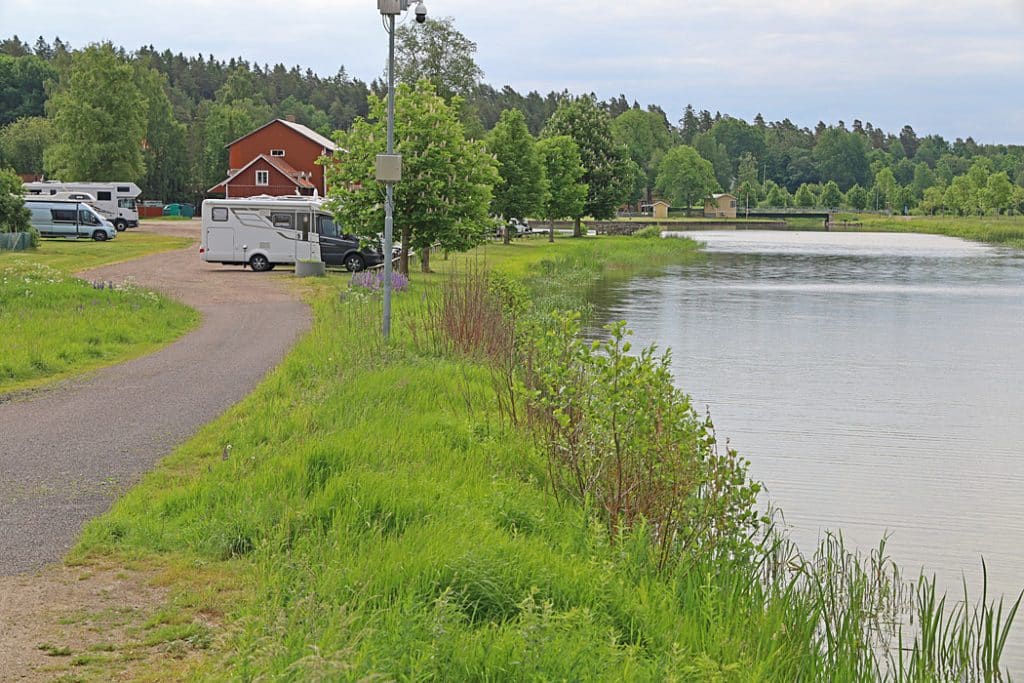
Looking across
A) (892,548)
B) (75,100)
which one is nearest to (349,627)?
(892,548)

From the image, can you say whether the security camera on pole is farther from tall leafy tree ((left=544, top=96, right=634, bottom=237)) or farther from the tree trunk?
tall leafy tree ((left=544, top=96, right=634, bottom=237))

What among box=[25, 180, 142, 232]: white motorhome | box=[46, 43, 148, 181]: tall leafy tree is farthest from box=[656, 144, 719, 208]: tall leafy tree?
box=[25, 180, 142, 232]: white motorhome

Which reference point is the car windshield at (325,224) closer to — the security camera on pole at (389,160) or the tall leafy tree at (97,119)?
the security camera on pole at (389,160)

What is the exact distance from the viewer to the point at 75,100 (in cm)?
7362

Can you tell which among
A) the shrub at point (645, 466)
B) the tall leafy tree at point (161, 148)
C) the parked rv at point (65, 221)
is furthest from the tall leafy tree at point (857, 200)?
the shrub at point (645, 466)

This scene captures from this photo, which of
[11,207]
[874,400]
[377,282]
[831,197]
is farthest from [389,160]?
[831,197]

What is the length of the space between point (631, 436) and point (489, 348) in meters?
8.40

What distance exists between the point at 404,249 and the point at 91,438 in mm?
21679

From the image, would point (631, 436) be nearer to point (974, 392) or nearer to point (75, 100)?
point (974, 392)

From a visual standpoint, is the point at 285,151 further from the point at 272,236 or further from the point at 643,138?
the point at 643,138

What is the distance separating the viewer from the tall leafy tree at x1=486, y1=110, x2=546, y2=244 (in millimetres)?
59781

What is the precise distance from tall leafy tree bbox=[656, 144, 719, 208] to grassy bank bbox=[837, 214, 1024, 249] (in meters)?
18.6

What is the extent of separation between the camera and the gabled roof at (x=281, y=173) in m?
78.0

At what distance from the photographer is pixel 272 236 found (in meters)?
38.6
